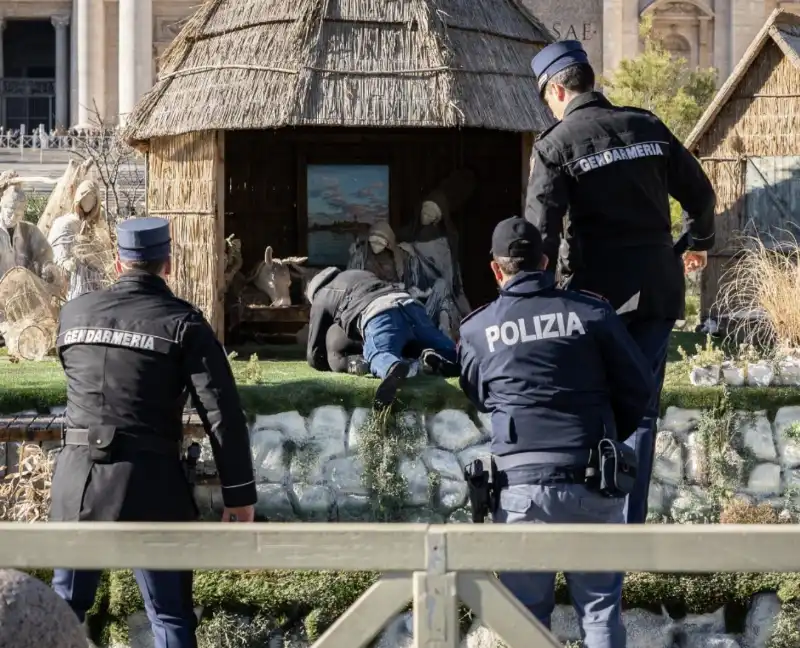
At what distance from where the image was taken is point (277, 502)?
8711mm

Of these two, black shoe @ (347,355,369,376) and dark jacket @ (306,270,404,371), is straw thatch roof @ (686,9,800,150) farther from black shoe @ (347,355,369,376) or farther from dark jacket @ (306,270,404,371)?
black shoe @ (347,355,369,376)

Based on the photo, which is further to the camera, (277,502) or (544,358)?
(277,502)

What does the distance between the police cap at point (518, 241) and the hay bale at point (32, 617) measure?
8.07ft

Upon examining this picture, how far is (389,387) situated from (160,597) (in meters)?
3.16

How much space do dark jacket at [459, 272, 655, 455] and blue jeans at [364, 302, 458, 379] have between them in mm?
3587

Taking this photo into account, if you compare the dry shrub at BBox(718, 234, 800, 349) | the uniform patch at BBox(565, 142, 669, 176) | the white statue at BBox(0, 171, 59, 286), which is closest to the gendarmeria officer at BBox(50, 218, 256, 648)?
the uniform patch at BBox(565, 142, 669, 176)

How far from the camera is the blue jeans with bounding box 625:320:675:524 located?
639 centimetres

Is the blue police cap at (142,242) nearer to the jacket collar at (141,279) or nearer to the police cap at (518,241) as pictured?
the jacket collar at (141,279)

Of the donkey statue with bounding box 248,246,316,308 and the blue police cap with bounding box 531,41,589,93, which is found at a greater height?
the blue police cap with bounding box 531,41,589,93

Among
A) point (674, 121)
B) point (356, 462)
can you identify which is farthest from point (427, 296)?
point (674, 121)

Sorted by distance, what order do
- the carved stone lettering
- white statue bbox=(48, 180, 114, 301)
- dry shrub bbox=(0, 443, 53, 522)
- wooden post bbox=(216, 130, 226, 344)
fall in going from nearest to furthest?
1. dry shrub bbox=(0, 443, 53, 522)
2. wooden post bbox=(216, 130, 226, 344)
3. white statue bbox=(48, 180, 114, 301)
4. the carved stone lettering

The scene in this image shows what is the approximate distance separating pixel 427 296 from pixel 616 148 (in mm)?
5826

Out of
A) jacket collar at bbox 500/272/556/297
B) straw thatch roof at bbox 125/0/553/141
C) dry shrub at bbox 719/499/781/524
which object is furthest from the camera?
straw thatch roof at bbox 125/0/553/141

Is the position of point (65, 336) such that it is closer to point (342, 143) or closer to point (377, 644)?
point (377, 644)
